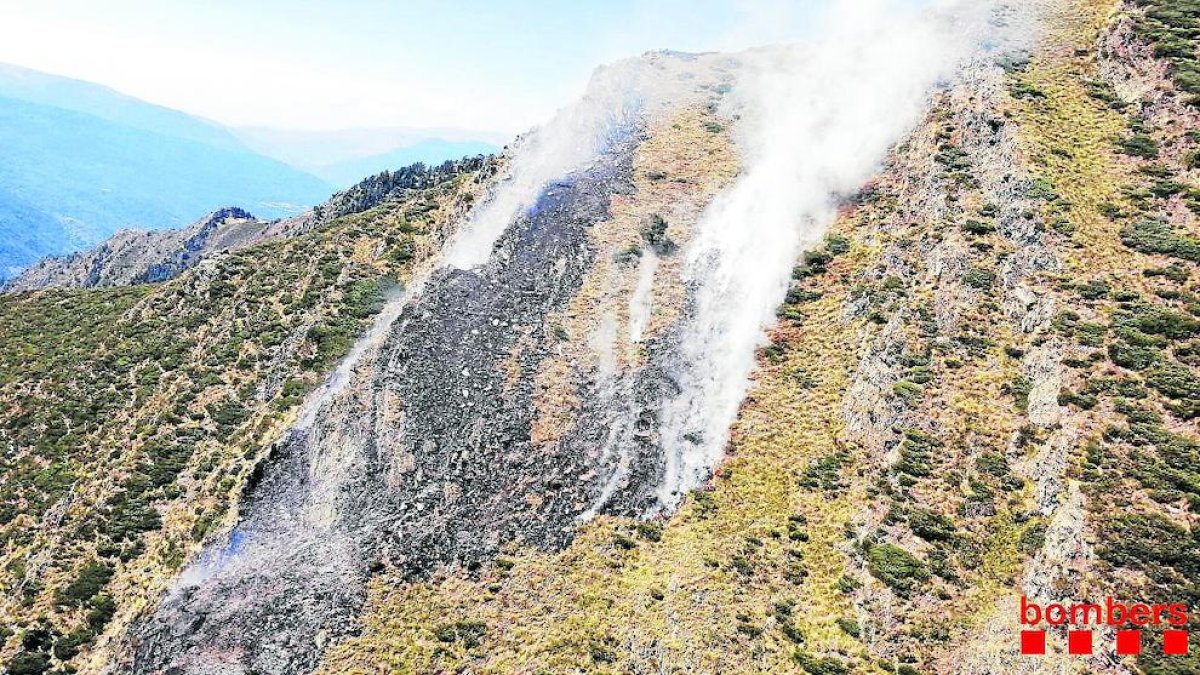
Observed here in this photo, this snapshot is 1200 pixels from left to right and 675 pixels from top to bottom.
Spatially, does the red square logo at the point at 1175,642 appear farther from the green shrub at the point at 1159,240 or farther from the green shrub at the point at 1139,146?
the green shrub at the point at 1139,146

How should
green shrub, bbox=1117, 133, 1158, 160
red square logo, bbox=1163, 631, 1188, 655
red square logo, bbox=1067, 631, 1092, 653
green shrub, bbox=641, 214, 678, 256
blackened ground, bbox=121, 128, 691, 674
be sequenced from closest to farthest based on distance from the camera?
red square logo, bbox=1163, 631, 1188, 655
red square logo, bbox=1067, 631, 1092, 653
blackened ground, bbox=121, 128, 691, 674
green shrub, bbox=1117, 133, 1158, 160
green shrub, bbox=641, 214, 678, 256

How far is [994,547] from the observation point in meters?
33.2

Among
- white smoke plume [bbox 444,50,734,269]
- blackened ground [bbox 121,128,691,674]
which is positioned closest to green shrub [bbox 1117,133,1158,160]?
blackened ground [bbox 121,128,691,674]

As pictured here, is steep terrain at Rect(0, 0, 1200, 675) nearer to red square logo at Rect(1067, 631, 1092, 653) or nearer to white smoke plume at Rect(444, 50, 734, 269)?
red square logo at Rect(1067, 631, 1092, 653)

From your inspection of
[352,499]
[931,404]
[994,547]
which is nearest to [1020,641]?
[994,547]

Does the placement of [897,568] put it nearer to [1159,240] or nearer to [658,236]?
[1159,240]

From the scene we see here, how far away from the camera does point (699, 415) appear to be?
4697cm

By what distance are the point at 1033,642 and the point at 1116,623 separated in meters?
3.32

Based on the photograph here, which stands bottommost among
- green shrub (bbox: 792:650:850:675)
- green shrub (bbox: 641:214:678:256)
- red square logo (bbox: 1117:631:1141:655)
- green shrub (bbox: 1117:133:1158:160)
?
green shrub (bbox: 792:650:850:675)

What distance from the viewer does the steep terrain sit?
33594mm

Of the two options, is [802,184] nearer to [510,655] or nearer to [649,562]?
[649,562]

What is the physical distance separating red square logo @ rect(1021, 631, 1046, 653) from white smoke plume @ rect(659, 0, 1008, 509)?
19.6 m

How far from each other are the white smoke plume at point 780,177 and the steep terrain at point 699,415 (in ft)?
1.42

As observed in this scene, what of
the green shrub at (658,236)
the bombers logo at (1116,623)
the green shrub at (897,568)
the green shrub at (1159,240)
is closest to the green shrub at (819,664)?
the green shrub at (897,568)
